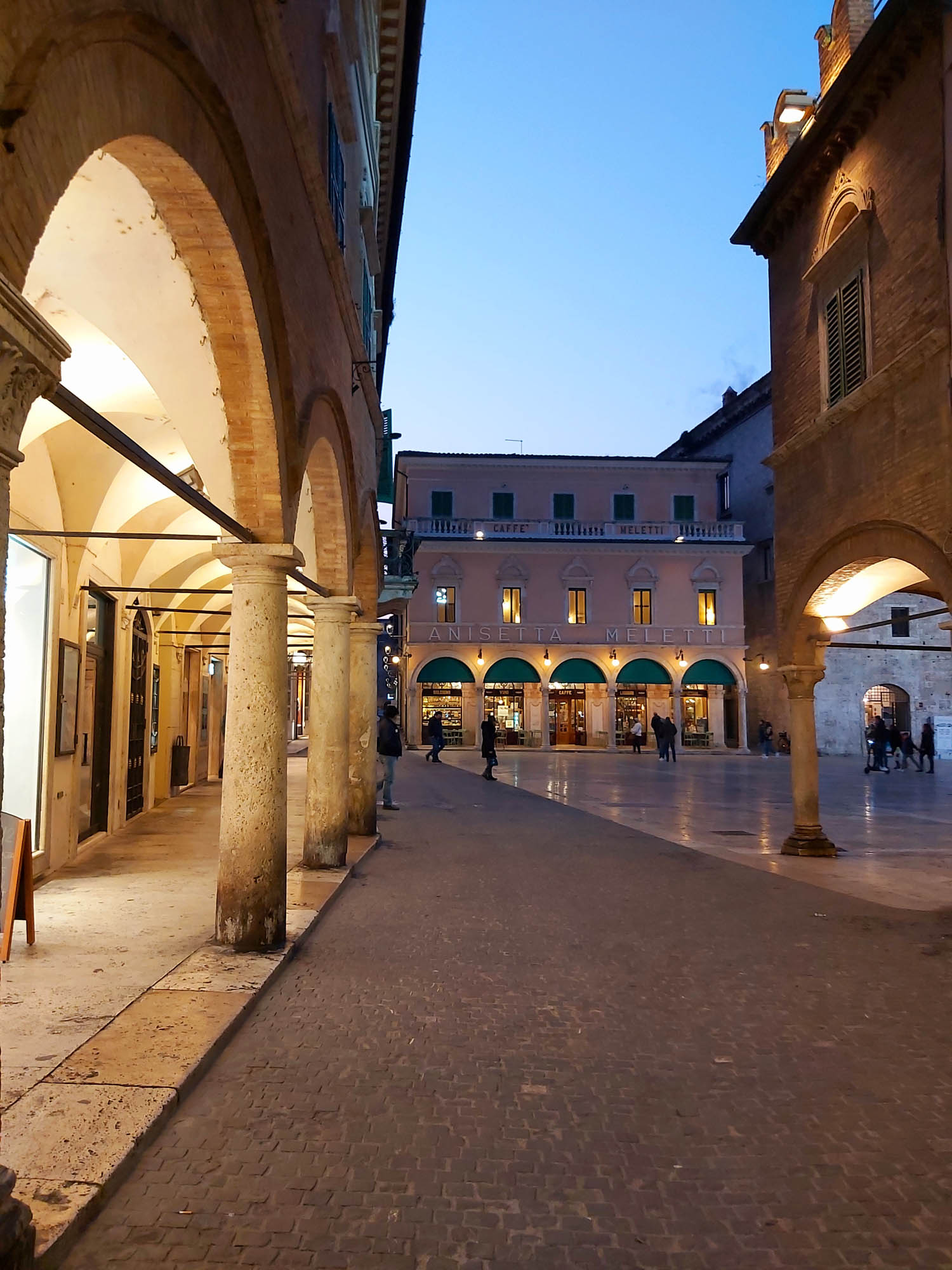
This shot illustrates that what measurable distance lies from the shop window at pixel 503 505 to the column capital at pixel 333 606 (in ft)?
92.5

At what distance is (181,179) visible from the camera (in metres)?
4.36

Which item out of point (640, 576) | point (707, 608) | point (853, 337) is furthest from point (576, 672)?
point (853, 337)

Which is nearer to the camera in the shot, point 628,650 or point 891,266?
point 891,266

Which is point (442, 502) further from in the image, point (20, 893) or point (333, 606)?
point (20, 893)

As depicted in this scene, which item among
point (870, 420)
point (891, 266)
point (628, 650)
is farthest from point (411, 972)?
point (628, 650)

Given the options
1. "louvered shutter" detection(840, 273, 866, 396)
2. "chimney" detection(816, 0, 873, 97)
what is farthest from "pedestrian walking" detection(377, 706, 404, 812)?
"chimney" detection(816, 0, 873, 97)

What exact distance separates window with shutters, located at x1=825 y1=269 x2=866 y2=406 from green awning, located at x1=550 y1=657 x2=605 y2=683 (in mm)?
25214

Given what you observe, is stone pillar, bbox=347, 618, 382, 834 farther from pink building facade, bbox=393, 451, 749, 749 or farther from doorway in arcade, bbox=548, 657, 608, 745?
doorway in arcade, bbox=548, 657, 608, 745

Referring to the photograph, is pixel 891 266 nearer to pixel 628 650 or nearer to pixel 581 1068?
pixel 581 1068

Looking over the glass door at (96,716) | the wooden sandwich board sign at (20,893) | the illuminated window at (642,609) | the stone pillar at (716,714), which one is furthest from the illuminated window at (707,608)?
the wooden sandwich board sign at (20,893)

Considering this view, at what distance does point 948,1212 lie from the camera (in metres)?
3.11

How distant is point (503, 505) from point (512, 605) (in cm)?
418

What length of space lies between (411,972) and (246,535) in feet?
10.0

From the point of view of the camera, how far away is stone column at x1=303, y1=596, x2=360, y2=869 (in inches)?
353
